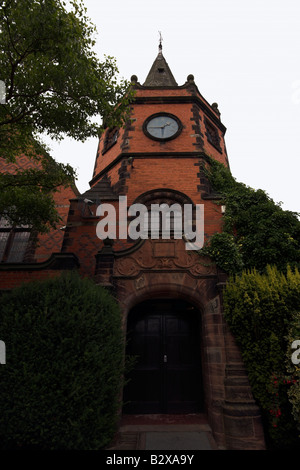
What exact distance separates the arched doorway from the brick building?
0.03 metres

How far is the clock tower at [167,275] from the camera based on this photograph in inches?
226

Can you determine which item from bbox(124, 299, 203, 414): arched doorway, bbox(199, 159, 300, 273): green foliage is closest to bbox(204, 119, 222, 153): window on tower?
bbox(199, 159, 300, 273): green foliage

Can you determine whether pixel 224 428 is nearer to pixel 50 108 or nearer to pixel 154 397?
pixel 154 397

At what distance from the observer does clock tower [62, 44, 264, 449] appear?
5.74 meters

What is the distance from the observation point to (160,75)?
16.1 meters

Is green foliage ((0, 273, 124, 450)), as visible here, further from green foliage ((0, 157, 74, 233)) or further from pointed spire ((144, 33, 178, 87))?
pointed spire ((144, 33, 178, 87))

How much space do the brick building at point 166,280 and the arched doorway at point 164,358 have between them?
0.03 meters

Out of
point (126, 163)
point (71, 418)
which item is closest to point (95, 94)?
point (126, 163)

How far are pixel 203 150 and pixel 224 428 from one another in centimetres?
992

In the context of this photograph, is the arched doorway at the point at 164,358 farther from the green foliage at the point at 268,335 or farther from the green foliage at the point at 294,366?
the green foliage at the point at 294,366

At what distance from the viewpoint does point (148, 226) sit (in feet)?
29.4

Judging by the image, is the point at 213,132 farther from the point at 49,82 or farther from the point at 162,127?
the point at 49,82

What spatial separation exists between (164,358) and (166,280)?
8.63ft

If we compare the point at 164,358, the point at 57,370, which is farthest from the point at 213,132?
the point at 57,370
